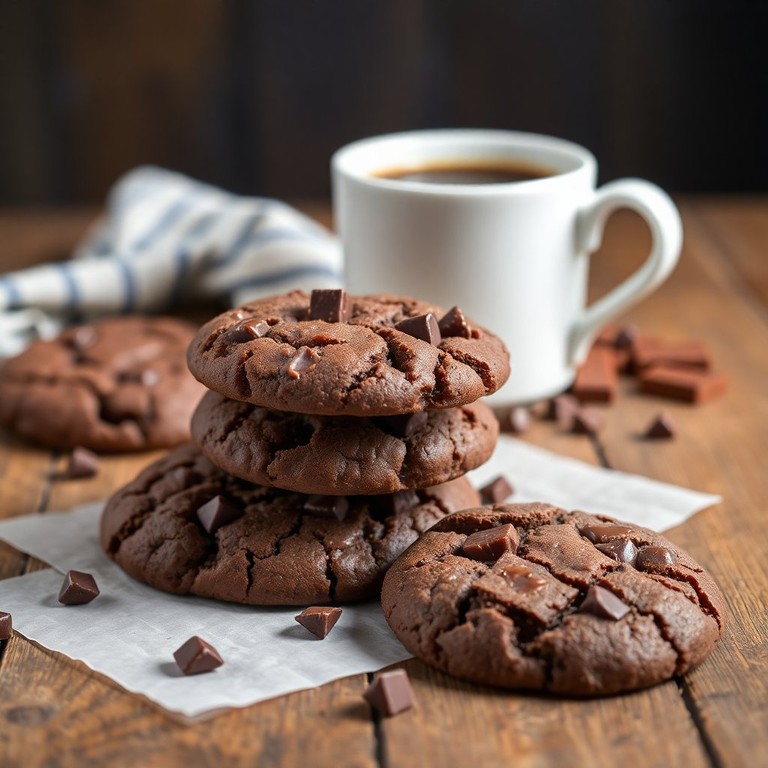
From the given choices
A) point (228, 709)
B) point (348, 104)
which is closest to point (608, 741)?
point (228, 709)

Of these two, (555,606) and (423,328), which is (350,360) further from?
(555,606)

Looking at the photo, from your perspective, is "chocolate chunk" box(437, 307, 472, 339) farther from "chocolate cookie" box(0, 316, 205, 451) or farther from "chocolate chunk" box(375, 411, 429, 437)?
"chocolate cookie" box(0, 316, 205, 451)

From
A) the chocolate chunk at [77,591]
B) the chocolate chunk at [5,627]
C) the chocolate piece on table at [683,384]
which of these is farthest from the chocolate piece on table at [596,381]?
the chocolate chunk at [5,627]

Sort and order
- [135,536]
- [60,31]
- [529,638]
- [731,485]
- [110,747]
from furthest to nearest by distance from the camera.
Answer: [60,31]
[731,485]
[135,536]
[529,638]
[110,747]

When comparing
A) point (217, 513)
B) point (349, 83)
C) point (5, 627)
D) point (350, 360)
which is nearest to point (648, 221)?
point (350, 360)

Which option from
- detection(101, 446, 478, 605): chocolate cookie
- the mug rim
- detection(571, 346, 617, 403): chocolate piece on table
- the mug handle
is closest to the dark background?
the mug rim

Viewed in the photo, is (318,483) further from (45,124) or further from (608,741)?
(45,124)
